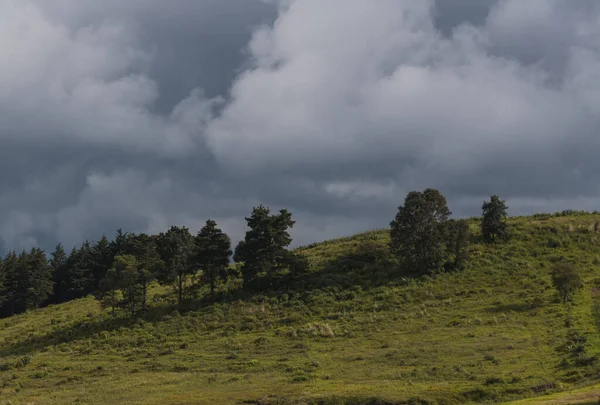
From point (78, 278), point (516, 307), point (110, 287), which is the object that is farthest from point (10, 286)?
point (516, 307)

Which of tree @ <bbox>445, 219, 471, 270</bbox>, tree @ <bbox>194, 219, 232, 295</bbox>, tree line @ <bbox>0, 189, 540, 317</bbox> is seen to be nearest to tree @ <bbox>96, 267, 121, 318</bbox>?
tree line @ <bbox>0, 189, 540, 317</bbox>

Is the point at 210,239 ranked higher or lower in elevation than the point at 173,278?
higher

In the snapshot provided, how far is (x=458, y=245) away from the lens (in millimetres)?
→ 82938

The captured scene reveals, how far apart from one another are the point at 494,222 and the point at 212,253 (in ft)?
152

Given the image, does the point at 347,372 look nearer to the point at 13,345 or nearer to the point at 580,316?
the point at 580,316

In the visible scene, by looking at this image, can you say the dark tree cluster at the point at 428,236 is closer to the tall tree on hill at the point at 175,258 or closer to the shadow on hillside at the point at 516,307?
the shadow on hillside at the point at 516,307

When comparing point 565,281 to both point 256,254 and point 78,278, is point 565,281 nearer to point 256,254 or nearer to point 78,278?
point 256,254

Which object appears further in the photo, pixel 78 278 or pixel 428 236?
pixel 78 278

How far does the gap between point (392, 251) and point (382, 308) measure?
15.2 metres

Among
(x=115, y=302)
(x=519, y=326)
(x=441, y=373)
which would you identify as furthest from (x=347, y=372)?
(x=115, y=302)

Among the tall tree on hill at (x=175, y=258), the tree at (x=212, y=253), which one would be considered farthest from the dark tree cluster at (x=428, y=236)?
the tall tree on hill at (x=175, y=258)

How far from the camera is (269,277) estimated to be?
83750 millimetres

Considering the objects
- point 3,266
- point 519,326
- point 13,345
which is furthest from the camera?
point 3,266

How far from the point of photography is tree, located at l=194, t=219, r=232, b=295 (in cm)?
8306
